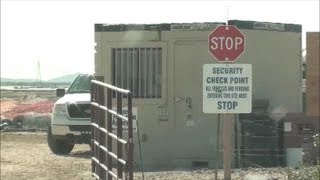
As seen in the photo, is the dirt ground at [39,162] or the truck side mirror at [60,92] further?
the truck side mirror at [60,92]

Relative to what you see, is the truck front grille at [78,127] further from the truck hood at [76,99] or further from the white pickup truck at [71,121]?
the truck hood at [76,99]

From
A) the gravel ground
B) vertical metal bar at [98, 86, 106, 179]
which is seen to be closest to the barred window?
the gravel ground

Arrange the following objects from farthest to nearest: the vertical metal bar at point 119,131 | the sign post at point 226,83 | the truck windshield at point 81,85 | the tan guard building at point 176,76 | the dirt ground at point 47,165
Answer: the truck windshield at point 81,85, the tan guard building at point 176,76, the dirt ground at point 47,165, the sign post at point 226,83, the vertical metal bar at point 119,131

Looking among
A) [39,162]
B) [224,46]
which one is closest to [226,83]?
[224,46]

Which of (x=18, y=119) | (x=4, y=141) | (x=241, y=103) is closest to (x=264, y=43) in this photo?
(x=241, y=103)

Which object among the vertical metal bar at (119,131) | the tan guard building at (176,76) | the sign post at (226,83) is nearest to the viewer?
the vertical metal bar at (119,131)

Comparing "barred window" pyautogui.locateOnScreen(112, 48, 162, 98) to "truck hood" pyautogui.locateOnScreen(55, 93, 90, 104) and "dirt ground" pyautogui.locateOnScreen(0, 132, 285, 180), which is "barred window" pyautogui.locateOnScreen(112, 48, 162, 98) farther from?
"truck hood" pyautogui.locateOnScreen(55, 93, 90, 104)

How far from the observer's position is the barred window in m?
13.8

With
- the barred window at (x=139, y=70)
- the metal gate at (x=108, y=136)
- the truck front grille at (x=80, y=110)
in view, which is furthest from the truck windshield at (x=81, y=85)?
the metal gate at (x=108, y=136)

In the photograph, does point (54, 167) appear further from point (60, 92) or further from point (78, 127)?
point (60, 92)

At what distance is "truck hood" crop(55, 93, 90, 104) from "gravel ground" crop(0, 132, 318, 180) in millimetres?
1402

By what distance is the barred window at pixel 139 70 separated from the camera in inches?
545

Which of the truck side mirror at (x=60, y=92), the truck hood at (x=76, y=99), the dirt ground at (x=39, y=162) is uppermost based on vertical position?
the truck side mirror at (x=60, y=92)

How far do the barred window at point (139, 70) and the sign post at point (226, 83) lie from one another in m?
4.22
